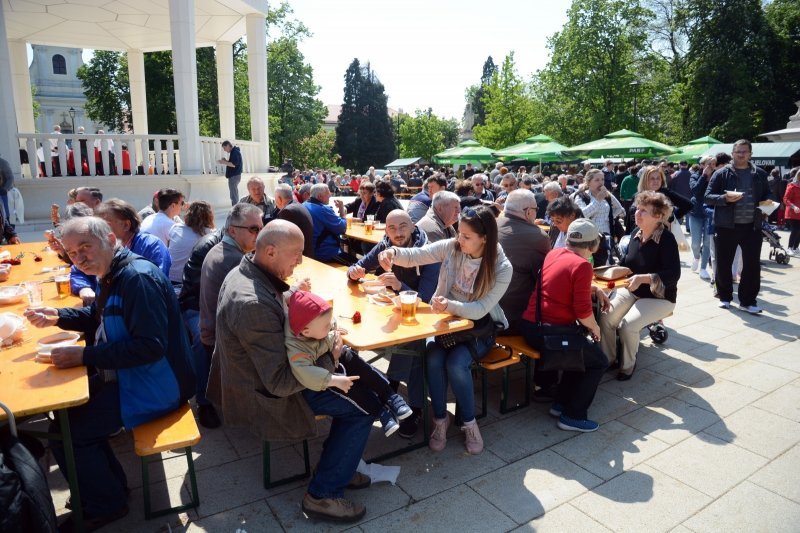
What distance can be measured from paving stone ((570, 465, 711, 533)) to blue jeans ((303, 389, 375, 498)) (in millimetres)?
1290

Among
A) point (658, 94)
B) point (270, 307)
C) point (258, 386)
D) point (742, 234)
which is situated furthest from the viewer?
point (658, 94)

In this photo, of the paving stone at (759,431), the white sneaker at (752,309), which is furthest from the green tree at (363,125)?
the paving stone at (759,431)

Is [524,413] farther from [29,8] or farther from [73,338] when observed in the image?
[29,8]

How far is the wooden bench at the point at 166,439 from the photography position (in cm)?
252

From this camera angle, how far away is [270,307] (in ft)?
8.29

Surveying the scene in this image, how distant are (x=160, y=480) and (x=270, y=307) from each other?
5.09 feet

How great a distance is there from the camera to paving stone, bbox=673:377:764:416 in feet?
13.4

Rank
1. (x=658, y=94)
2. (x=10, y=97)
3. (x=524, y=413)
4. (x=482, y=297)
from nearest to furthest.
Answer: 1. (x=482, y=297)
2. (x=524, y=413)
3. (x=10, y=97)
4. (x=658, y=94)

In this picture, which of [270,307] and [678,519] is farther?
[678,519]

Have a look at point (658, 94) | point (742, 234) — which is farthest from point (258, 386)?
point (658, 94)

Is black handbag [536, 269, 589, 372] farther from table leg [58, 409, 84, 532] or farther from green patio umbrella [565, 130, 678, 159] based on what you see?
green patio umbrella [565, 130, 678, 159]

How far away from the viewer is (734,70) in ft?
102

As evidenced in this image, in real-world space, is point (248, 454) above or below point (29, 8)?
below

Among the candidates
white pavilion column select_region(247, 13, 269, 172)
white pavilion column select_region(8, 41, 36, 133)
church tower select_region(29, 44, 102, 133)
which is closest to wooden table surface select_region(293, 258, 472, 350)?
white pavilion column select_region(247, 13, 269, 172)
